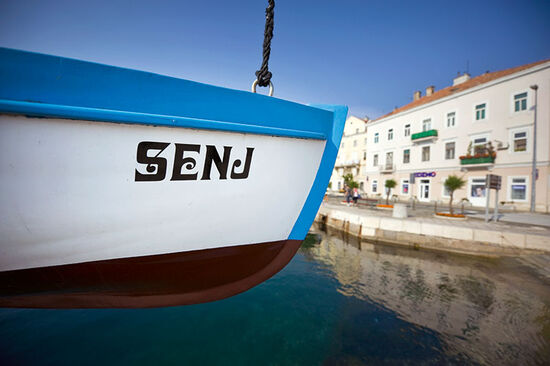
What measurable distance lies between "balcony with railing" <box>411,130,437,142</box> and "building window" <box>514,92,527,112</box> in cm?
508

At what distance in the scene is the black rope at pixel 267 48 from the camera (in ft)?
5.93

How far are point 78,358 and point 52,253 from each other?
114 inches

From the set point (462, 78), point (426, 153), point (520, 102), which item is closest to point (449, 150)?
point (426, 153)

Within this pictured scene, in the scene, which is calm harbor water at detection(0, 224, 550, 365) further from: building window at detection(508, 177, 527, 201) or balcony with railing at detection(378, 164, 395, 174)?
balcony with railing at detection(378, 164, 395, 174)

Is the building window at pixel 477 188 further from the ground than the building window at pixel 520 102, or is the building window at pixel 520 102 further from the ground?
the building window at pixel 520 102

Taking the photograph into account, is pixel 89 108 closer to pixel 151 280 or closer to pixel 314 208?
pixel 151 280

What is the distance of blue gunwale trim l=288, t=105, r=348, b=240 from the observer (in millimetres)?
2072

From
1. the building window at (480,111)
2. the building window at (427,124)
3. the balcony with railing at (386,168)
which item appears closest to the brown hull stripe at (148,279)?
the building window at (480,111)

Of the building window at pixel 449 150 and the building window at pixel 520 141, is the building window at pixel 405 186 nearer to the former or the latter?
the building window at pixel 449 150

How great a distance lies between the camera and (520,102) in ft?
50.0

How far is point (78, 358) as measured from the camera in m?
3.12

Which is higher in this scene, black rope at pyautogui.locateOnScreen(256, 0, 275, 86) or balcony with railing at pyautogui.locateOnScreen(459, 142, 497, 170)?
balcony with railing at pyautogui.locateOnScreen(459, 142, 497, 170)

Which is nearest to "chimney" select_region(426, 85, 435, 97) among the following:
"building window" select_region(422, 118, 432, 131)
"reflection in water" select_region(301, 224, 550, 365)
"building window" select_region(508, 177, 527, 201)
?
"building window" select_region(422, 118, 432, 131)

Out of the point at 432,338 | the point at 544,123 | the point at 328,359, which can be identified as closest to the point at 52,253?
the point at 328,359
